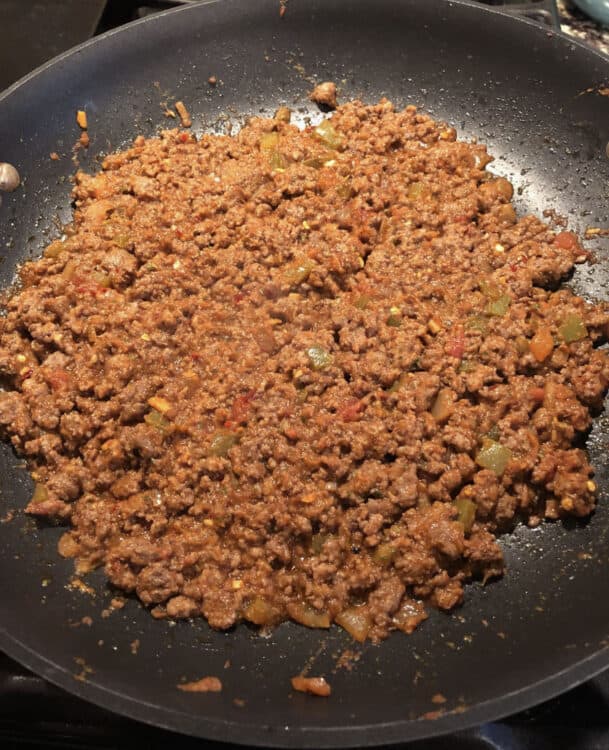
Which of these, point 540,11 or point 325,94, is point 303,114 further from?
point 540,11

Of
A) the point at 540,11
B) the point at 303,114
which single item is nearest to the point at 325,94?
the point at 303,114

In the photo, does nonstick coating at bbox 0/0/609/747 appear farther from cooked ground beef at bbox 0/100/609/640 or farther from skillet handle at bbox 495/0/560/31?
skillet handle at bbox 495/0/560/31

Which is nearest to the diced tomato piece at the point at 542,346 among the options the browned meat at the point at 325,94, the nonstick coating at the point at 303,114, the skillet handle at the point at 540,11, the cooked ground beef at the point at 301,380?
the cooked ground beef at the point at 301,380

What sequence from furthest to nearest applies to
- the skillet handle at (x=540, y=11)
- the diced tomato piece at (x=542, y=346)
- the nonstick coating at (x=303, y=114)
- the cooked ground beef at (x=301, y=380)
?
the skillet handle at (x=540, y=11) < the diced tomato piece at (x=542, y=346) < the cooked ground beef at (x=301, y=380) < the nonstick coating at (x=303, y=114)

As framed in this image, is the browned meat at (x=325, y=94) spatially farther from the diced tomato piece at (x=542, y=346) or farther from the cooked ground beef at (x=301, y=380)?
the diced tomato piece at (x=542, y=346)

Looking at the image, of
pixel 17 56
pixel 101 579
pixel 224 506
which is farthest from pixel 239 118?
pixel 101 579

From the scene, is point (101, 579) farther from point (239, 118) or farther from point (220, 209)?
point (239, 118)
